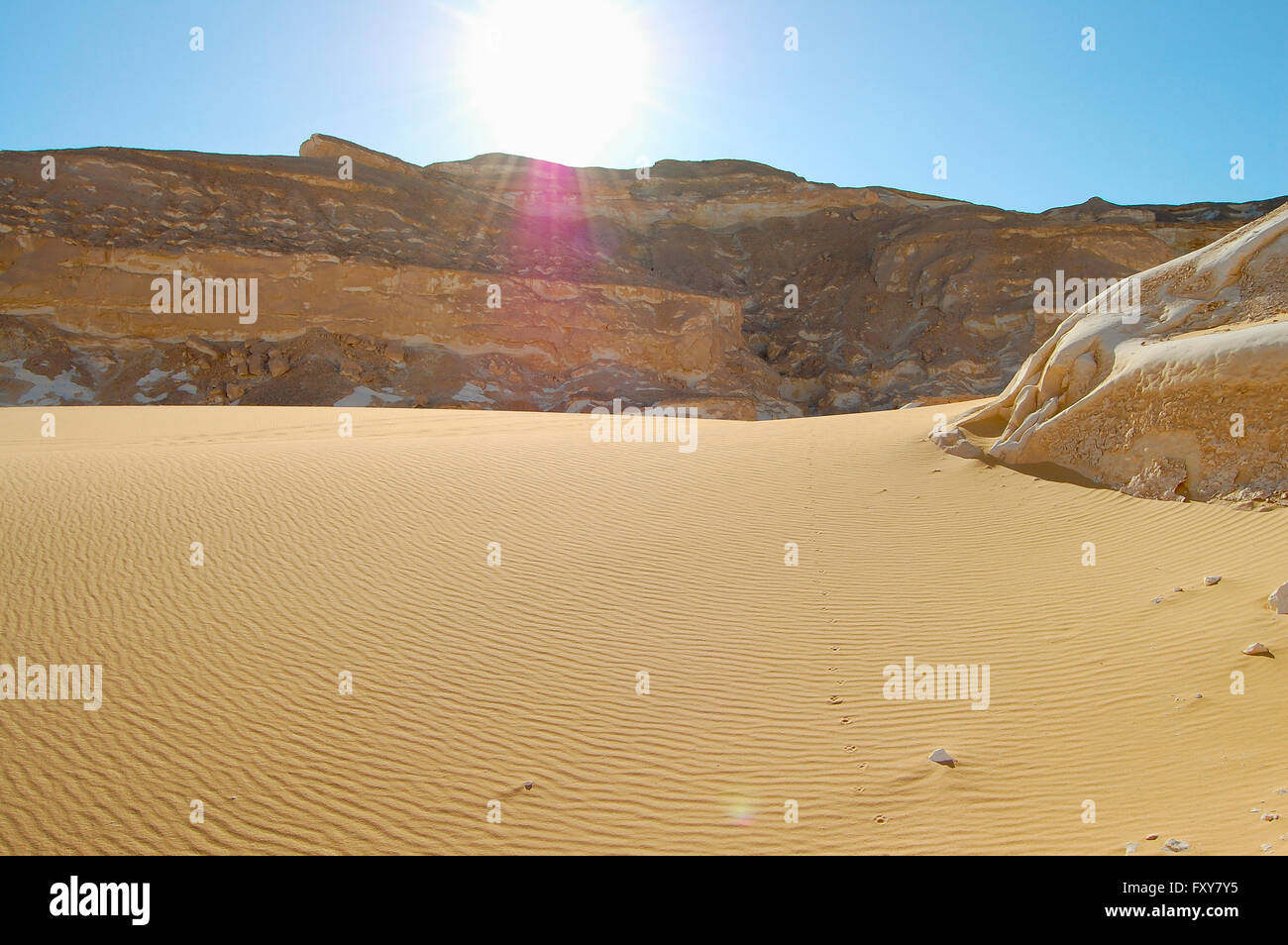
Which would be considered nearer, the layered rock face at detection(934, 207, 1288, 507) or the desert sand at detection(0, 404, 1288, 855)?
the desert sand at detection(0, 404, 1288, 855)

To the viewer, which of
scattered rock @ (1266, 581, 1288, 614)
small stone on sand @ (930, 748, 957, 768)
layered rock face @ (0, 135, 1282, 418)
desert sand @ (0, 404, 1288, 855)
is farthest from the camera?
layered rock face @ (0, 135, 1282, 418)

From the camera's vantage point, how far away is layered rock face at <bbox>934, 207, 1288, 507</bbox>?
7543mm

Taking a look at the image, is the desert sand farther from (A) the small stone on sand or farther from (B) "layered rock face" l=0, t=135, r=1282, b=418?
(B) "layered rock face" l=0, t=135, r=1282, b=418

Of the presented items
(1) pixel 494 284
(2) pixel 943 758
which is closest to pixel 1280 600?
(2) pixel 943 758

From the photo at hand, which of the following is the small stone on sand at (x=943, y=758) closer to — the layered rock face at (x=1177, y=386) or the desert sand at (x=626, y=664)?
the desert sand at (x=626, y=664)

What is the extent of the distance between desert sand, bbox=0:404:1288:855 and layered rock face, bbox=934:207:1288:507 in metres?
0.46

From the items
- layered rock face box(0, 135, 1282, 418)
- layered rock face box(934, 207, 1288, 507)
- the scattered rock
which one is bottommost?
the scattered rock

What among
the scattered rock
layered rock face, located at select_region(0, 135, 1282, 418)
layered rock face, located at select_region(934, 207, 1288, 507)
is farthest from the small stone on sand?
layered rock face, located at select_region(0, 135, 1282, 418)

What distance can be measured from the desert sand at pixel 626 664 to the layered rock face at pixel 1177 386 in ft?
1.50

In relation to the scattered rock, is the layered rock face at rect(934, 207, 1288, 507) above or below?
above

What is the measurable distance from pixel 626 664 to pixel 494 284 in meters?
28.3

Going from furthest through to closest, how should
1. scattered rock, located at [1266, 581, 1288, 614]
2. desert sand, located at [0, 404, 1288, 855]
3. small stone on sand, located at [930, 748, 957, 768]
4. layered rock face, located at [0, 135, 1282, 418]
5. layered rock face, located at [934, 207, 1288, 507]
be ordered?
layered rock face, located at [0, 135, 1282, 418]
layered rock face, located at [934, 207, 1288, 507]
scattered rock, located at [1266, 581, 1288, 614]
small stone on sand, located at [930, 748, 957, 768]
desert sand, located at [0, 404, 1288, 855]
